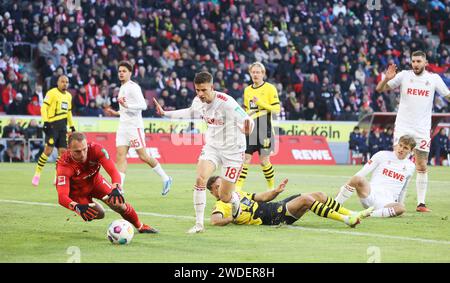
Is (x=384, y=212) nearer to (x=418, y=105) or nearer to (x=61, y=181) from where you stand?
(x=418, y=105)

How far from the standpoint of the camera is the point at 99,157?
36.8 ft

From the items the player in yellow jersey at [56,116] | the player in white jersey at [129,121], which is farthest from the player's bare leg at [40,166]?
the player in white jersey at [129,121]

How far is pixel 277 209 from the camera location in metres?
12.4

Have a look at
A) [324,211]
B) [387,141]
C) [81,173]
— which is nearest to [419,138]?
[324,211]

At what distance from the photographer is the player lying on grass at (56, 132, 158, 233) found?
418 inches

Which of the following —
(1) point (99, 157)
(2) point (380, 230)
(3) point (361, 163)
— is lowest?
(3) point (361, 163)

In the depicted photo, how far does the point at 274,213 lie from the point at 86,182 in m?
2.70

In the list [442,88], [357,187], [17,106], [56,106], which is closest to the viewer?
[357,187]

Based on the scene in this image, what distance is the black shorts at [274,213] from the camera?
40.6 feet

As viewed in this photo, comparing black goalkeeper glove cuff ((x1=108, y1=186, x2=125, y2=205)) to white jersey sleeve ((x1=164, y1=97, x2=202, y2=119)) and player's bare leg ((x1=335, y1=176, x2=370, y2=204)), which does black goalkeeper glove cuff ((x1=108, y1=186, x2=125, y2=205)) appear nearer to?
white jersey sleeve ((x1=164, y1=97, x2=202, y2=119))

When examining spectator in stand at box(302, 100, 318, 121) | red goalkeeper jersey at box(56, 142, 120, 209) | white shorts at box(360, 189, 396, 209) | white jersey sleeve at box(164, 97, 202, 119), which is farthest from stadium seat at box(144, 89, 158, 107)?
red goalkeeper jersey at box(56, 142, 120, 209)
